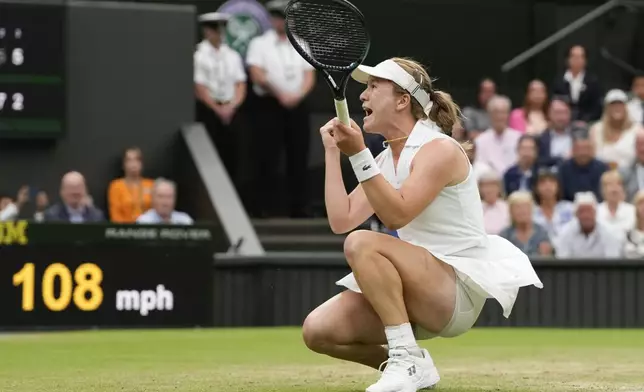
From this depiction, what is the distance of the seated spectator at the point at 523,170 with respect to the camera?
12.8m

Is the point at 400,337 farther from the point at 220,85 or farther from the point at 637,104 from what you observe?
the point at 637,104

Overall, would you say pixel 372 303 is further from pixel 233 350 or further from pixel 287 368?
pixel 233 350

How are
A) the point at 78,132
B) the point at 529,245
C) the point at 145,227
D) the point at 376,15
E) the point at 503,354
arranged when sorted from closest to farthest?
1. the point at 503,354
2. the point at 145,227
3. the point at 529,245
4. the point at 78,132
5. the point at 376,15

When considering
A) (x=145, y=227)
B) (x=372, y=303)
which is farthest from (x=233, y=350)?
(x=372, y=303)

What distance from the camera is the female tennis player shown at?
5441 millimetres

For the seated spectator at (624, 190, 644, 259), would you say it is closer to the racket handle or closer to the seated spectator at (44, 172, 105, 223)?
the seated spectator at (44, 172, 105, 223)

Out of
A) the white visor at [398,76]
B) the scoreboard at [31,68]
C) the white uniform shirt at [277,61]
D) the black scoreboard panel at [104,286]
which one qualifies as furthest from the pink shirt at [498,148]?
the white visor at [398,76]

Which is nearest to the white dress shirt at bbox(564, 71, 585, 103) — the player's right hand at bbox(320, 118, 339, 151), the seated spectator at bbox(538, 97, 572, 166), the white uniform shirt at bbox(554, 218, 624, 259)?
the seated spectator at bbox(538, 97, 572, 166)

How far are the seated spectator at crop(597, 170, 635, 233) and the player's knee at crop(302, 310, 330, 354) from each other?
6882 millimetres

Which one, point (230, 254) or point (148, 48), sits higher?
point (148, 48)

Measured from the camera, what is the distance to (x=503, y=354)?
8.50 metres

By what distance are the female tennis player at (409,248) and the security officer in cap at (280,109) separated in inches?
303

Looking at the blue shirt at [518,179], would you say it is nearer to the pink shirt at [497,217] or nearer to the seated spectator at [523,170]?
the seated spectator at [523,170]

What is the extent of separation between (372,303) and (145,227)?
576 centimetres
